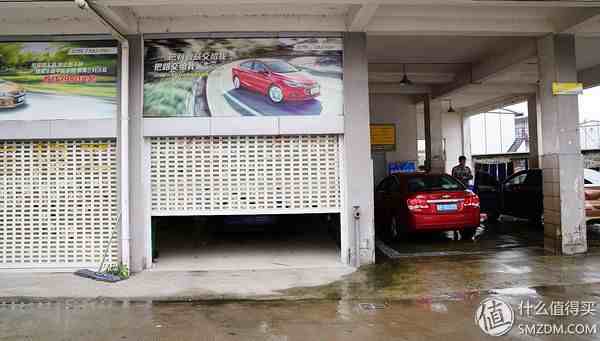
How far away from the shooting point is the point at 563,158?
7855 millimetres

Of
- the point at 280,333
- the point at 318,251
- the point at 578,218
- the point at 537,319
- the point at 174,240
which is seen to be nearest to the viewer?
the point at 280,333

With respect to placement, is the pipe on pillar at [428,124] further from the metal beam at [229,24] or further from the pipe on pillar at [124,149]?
the pipe on pillar at [124,149]

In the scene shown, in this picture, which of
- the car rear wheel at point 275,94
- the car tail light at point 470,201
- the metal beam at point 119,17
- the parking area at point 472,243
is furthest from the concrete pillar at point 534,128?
the metal beam at point 119,17

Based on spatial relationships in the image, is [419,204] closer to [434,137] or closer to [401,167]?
[401,167]

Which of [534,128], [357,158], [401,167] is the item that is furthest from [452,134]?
[357,158]

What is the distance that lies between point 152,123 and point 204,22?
70.8 inches

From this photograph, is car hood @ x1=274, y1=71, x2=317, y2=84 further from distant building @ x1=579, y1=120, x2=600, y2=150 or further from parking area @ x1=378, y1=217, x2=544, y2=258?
distant building @ x1=579, y1=120, x2=600, y2=150

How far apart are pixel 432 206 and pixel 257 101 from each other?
396cm

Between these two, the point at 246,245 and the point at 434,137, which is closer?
the point at 246,245

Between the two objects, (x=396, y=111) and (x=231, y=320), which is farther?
(x=396, y=111)

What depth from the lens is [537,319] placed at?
15.5 ft

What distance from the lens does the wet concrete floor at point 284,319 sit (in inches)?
172

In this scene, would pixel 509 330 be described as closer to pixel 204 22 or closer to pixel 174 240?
pixel 204 22

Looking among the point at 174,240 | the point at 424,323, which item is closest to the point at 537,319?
the point at 424,323
